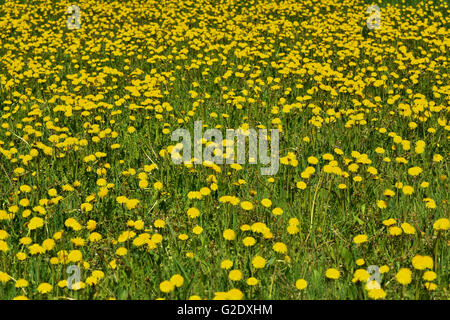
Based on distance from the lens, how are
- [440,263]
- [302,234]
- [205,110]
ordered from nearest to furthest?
[440,263]
[302,234]
[205,110]

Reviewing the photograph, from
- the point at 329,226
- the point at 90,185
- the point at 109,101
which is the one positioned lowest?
the point at 329,226

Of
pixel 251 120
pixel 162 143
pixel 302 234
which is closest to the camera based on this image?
pixel 302 234

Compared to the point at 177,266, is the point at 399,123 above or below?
above

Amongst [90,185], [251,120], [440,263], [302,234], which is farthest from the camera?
[251,120]

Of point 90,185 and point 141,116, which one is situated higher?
point 141,116

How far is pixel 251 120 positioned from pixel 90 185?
62.3 inches

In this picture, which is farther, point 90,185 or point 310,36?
point 310,36
